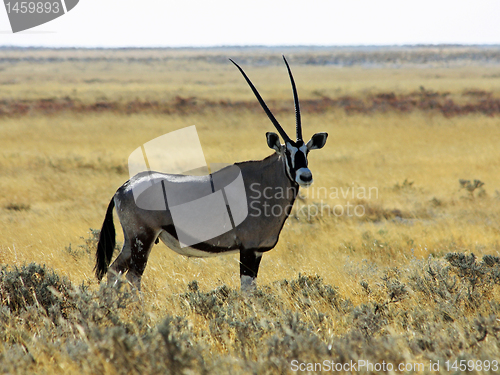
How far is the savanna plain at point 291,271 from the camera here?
3420mm

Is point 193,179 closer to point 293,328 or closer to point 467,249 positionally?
point 293,328

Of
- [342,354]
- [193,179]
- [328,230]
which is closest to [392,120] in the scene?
[328,230]

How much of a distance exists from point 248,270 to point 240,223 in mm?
495

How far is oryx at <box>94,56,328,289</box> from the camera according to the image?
5.04 metres

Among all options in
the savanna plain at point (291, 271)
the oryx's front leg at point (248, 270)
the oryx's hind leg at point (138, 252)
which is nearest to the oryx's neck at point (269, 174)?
the oryx's front leg at point (248, 270)

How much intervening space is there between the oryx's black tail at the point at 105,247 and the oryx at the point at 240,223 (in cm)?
4

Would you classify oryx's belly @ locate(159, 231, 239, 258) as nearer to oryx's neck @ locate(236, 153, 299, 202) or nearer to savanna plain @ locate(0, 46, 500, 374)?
savanna plain @ locate(0, 46, 500, 374)

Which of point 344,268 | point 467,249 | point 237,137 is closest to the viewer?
point 344,268

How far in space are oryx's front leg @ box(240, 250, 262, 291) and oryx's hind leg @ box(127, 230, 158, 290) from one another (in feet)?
3.16

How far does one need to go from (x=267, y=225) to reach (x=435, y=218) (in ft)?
21.4

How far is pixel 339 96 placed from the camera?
3266 centimetres

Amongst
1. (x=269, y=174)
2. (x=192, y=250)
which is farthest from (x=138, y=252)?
(x=269, y=174)

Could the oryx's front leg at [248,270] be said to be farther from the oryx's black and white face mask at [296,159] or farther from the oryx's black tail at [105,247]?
the oryx's black tail at [105,247]

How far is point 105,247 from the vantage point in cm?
541
